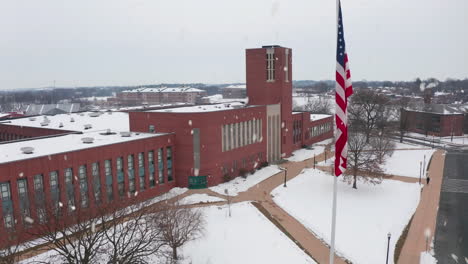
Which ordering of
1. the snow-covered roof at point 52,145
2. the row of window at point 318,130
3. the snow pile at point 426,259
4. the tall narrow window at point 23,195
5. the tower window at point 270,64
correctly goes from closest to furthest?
the snow pile at point 426,259, the tall narrow window at point 23,195, the snow-covered roof at point 52,145, the tower window at point 270,64, the row of window at point 318,130

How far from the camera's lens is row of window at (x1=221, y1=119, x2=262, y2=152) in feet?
152

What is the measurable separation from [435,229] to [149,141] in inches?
1123

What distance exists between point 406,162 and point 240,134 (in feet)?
90.9

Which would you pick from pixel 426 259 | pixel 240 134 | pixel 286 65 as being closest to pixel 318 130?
pixel 286 65

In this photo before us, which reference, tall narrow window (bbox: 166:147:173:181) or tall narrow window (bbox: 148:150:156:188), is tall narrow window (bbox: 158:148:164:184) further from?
tall narrow window (bbox: 148:150:156:188)

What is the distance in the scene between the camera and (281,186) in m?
44.1

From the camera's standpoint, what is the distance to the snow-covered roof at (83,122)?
174ft

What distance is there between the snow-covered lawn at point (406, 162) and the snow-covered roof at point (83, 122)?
126ft

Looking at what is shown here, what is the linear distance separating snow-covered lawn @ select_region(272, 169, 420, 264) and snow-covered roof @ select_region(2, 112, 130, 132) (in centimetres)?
2635

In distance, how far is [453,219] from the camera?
107 ft

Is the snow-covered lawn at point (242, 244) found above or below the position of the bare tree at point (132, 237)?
below

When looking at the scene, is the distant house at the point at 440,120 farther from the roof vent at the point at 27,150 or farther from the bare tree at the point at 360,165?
the roof vent at the point at 27,150

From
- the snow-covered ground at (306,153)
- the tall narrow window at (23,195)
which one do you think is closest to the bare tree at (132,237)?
the tall narrow window at (23,195)

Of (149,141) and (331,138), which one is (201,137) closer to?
(149,141)
